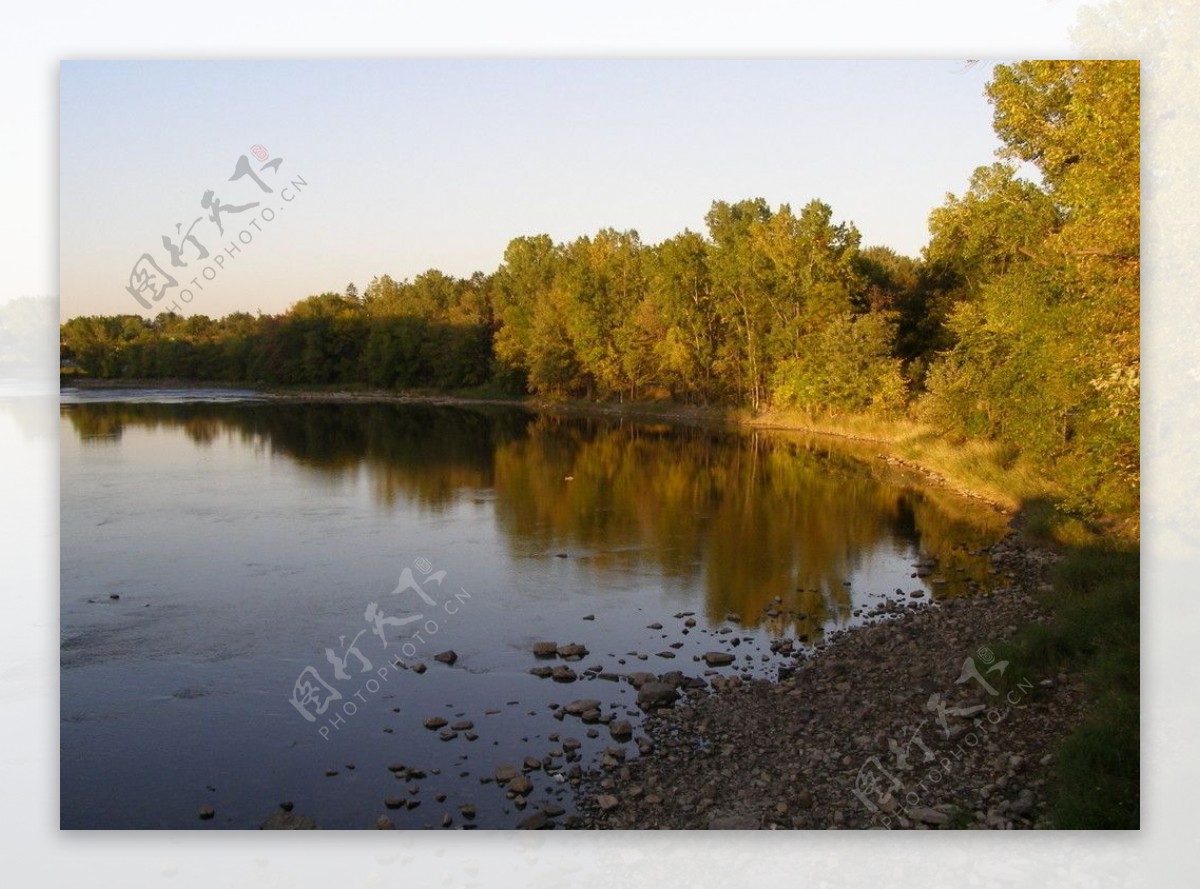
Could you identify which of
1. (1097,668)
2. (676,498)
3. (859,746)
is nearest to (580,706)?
(859,746)

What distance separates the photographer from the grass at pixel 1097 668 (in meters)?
7.32

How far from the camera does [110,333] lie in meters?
16.0

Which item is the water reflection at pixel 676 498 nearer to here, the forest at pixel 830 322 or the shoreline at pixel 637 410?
the shoreline at pixel 637 410

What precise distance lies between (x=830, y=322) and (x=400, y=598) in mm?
29002

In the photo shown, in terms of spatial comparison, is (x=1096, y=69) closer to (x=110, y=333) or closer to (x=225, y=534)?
(x=110, y=333)

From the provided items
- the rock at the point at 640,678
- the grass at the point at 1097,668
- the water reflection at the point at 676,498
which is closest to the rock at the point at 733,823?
the grass at the point at 1097,668

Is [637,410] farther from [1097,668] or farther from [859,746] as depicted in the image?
[1097,668]

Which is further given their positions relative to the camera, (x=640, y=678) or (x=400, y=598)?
(x=400, y=598)

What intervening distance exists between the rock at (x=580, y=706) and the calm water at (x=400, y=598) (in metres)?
0.19

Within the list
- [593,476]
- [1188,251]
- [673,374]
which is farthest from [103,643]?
[673,374]

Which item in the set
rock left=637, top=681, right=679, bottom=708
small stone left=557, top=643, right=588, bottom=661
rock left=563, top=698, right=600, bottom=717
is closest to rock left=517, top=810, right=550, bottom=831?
rock left=563, top=698, right=600, bottom=717

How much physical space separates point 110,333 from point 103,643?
6.09 m

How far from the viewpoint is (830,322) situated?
39.5 m

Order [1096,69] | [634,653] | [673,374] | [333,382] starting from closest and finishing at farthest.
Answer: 1. [1096,69]
2. [634,653]
3. [673,374]
4. [333,382]
